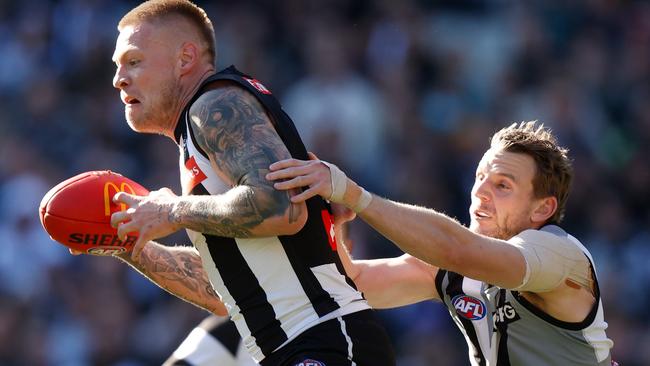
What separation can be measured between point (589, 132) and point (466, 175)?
4.84 ft

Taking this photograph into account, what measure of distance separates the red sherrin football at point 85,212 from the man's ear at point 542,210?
5.80ft

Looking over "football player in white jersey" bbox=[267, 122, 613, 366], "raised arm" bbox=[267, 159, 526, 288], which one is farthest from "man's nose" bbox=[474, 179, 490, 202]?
"raised arm" bbox=[267, 159, 526, 288]

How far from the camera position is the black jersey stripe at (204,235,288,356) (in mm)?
4312

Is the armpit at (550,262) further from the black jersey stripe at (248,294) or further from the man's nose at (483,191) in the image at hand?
the black jersey stripe at (248,294)

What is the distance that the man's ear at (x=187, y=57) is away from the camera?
477 centimetres

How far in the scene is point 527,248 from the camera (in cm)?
452

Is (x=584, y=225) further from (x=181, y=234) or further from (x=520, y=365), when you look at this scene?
(x=520, y=365)

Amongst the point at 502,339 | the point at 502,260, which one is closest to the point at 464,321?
the point at 502,339

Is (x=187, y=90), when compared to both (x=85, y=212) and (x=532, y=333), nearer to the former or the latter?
(x=85, y=212)

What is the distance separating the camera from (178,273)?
203 inches

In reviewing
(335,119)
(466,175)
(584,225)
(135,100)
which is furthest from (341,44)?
(135,100)

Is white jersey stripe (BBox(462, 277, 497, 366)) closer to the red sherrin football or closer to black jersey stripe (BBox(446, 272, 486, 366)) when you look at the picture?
black jersey stripe (BBox(446, 272, 486, 366))

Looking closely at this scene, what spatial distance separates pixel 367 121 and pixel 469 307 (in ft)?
18.9

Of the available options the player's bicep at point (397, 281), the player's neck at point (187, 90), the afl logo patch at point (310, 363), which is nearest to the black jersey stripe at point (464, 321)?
the player's bicep at point (397, 281)
